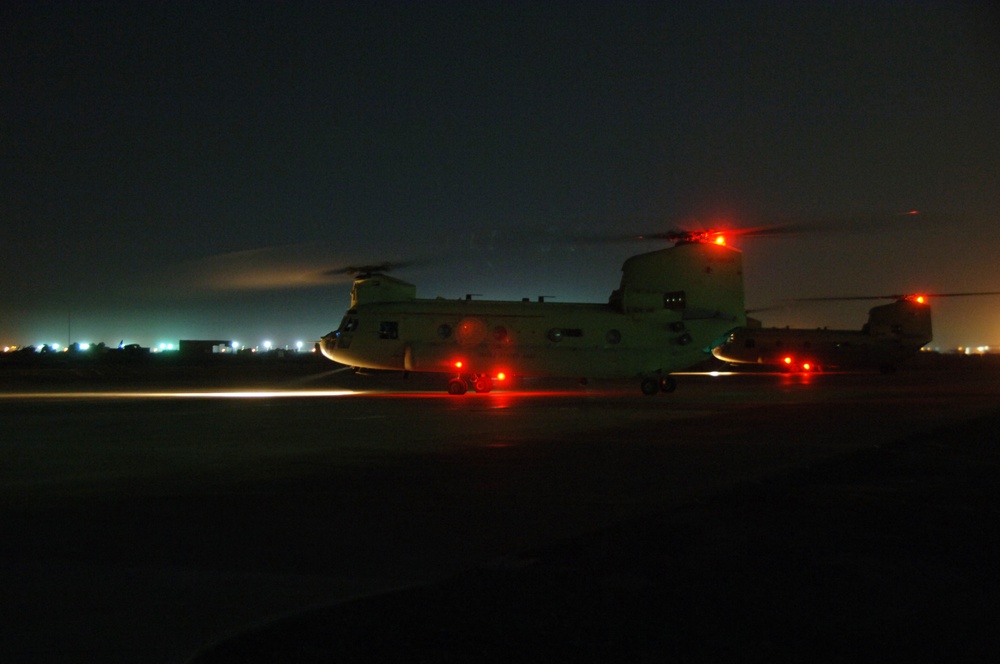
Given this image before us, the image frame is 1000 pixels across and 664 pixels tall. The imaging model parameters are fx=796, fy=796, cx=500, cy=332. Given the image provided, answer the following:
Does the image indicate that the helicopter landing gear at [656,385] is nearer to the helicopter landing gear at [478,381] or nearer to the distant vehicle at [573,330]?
the distant vehicle at [573,330]

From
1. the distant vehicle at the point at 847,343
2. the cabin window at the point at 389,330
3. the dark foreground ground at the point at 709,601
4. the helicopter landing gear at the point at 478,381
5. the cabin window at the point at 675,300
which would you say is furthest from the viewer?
the distant vehicle at the point at 847,343

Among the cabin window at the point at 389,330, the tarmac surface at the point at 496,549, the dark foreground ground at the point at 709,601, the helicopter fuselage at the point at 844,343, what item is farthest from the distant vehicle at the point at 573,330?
the helicopter fuselage at the point at 844,343

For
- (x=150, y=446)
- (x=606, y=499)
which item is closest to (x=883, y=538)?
(x=606, y=499)

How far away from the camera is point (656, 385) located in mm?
26531

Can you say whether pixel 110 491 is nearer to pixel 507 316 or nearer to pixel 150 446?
pixel 150 446

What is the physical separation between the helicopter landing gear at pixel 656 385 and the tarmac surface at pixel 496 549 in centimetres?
1385

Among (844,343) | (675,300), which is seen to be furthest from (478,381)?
(844,343)

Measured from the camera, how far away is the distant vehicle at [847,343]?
4969 centimetres

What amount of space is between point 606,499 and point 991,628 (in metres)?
3.81

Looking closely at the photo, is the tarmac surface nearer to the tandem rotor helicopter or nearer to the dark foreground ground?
the dark foreground ground

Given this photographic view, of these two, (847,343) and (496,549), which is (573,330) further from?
(847,343)

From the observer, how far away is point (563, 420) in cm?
1597

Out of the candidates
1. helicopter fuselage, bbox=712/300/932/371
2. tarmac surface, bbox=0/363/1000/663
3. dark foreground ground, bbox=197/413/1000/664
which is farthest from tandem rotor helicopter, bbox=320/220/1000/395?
helicopter fuselage, bbox=712/300/932/371

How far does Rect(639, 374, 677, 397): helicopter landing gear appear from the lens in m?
26.2
